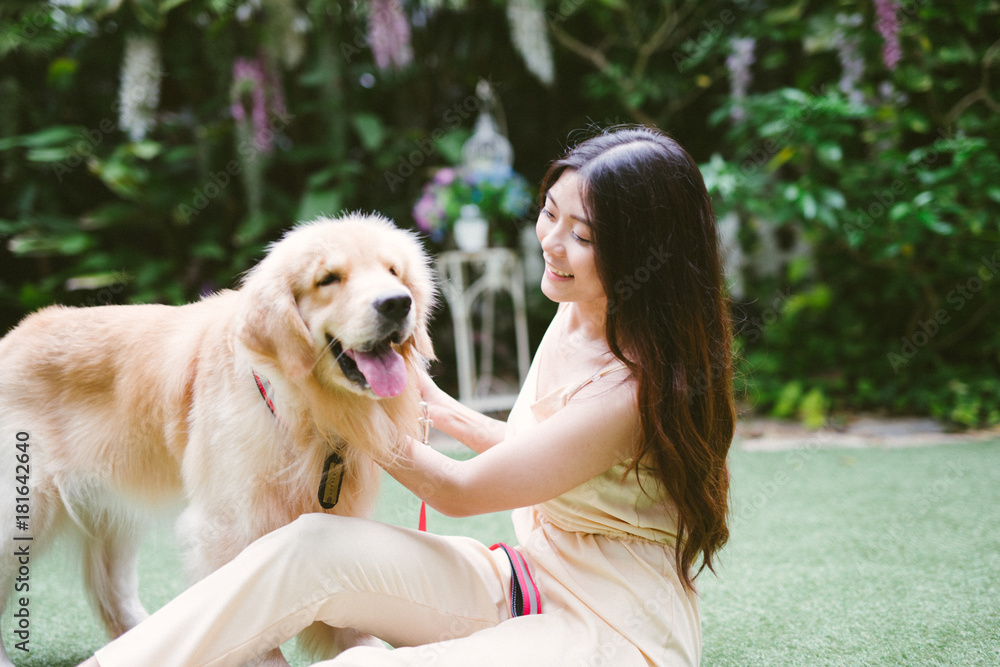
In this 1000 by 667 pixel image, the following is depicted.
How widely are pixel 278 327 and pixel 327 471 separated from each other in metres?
0.36

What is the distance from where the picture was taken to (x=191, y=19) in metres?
5.52

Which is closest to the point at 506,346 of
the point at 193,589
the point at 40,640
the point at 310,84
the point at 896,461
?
the point at 310,84

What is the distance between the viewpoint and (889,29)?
4641 mm

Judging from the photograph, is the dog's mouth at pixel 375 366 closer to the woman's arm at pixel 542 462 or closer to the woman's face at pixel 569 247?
the woman's arm at pixel 542 462

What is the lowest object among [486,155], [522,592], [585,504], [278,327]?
[522,592]

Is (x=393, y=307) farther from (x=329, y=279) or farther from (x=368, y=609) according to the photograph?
(x=368, y=609)

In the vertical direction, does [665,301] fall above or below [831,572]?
above

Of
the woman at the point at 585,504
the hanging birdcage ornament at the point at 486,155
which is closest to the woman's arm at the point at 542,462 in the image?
the woman at the point at 585,504

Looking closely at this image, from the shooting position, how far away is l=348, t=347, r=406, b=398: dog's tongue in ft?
4.84

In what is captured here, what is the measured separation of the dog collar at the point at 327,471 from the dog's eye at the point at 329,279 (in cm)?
25

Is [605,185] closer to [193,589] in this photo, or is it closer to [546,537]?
[546,537]

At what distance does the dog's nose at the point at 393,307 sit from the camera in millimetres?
1412

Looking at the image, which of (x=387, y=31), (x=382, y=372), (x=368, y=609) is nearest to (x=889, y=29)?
(x=387, y=31)

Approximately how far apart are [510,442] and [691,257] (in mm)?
539
